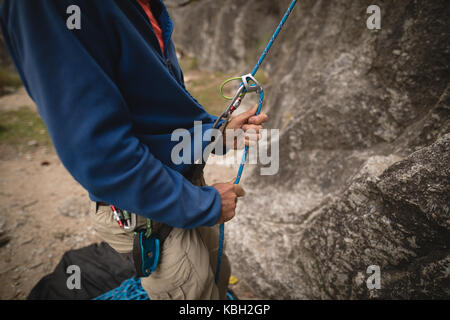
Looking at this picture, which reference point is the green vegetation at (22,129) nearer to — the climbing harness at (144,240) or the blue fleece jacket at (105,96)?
the climbing harness at (144,240)

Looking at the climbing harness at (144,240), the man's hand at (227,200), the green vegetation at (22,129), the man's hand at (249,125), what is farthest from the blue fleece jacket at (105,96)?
the green vegetation at (22,129)

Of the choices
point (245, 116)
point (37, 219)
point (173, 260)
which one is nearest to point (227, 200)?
point (173, 260)

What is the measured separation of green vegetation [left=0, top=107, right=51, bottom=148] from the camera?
5.96 m

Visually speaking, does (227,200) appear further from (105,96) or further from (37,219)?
(37,219)

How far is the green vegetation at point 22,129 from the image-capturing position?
235 inches

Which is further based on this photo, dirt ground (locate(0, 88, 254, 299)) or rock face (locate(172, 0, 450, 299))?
dirt ground (locate(0, 88, 254, 299))

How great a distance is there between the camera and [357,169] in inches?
79.6

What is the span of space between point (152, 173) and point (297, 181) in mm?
1984

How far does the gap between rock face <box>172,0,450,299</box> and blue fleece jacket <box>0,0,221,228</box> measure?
120 cm

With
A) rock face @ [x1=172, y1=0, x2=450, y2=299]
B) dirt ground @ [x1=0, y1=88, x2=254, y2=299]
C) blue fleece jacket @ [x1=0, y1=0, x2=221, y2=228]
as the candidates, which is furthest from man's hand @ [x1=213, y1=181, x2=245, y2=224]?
dirt ground @ [x1=0, y1=88, x2=254, y2=299]

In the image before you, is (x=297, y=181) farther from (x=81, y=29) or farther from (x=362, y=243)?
(x=81, y=29)

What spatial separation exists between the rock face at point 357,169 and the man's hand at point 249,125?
0.89 m

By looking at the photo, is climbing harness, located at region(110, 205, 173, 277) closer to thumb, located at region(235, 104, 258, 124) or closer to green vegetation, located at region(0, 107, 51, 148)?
thumb, located at region(235, 104, 258, 124)
